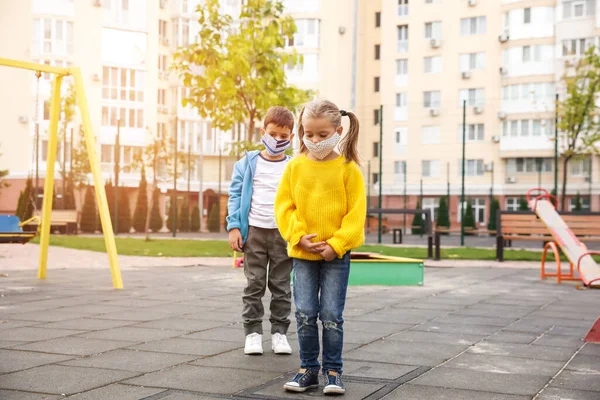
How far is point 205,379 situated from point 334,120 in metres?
1.54

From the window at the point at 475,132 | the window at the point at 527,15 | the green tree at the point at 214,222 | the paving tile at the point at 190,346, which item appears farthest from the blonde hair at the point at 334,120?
the window at the point at 527,15

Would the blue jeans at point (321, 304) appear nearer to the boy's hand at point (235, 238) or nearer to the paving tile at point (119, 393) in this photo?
the paving tile at point (119, 393)

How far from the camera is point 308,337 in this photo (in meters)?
4.34

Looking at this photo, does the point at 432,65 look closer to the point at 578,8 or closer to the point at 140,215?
the point at 578,8

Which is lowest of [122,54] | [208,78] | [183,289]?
[183,289]

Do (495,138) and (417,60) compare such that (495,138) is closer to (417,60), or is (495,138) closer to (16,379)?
(417,60)

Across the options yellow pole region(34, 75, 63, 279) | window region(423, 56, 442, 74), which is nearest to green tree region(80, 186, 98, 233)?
yellow pole region(34, 75, 63, 279)

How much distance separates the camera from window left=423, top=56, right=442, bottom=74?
51.9 meters

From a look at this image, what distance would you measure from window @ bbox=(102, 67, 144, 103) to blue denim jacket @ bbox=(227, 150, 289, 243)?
46.0 m

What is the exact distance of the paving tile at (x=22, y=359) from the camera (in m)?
4.77

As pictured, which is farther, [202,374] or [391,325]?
[391,325]

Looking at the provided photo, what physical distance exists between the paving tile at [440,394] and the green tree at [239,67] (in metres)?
13.4

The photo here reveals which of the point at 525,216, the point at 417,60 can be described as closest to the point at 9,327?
the point at 525,216

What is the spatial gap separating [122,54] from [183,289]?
4263 cm
